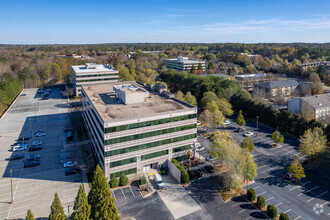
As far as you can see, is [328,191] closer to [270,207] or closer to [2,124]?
[270,207]

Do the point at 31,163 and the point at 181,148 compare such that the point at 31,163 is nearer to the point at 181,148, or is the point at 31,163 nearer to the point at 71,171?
the point at 71,171

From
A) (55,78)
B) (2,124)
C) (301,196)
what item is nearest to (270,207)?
(301,196)

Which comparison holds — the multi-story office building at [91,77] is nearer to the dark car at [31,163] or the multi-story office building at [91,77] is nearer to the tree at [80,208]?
the dark car at [31,163]

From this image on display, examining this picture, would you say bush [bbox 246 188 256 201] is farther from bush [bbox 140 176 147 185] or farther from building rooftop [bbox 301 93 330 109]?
building rooftop [bbox 301 93 330 109]

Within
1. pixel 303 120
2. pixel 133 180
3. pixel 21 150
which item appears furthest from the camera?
pixel 303 120

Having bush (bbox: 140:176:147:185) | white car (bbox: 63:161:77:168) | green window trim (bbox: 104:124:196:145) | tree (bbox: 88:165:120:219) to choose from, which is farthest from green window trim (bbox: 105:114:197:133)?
white car (bbox: 63:161:77:168)

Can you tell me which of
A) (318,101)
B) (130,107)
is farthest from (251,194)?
(318,101)
